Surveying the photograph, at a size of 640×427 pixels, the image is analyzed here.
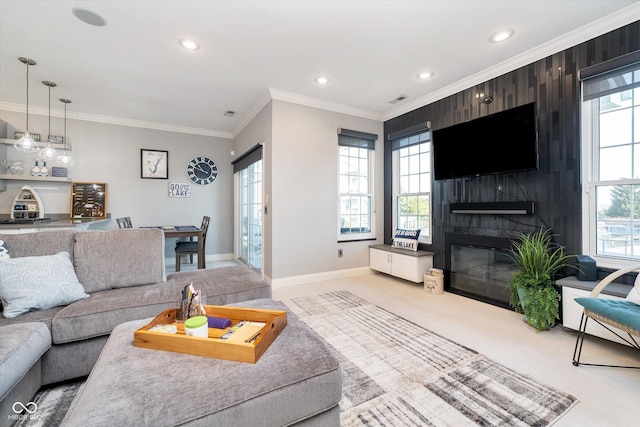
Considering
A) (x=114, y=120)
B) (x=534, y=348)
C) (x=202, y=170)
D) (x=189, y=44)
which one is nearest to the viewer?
(x=534, y=348)

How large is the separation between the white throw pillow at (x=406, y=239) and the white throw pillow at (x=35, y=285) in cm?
364

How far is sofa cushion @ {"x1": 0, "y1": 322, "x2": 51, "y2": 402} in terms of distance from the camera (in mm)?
1172

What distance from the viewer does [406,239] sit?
13.4 ft

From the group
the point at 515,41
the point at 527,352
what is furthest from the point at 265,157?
the point at 527,352

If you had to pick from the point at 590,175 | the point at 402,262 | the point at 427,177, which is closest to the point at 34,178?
the point at 402,262

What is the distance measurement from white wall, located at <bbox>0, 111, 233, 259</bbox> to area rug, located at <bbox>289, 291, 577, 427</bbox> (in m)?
4.22

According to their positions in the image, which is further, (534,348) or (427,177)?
(427,177)

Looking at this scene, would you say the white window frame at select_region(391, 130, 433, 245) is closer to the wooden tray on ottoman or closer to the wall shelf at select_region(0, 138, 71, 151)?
the wooden tray on ottoman

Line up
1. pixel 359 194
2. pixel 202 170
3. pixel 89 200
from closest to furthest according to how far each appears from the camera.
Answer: pixel 359 194
pixel 89 200
pixel 202 170

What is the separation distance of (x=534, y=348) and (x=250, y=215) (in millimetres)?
4456

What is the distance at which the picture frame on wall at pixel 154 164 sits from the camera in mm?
5215

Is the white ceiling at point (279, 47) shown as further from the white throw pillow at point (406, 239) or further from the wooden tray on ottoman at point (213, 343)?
the wooden tray on ottoman at point (213, 343)

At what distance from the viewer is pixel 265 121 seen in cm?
405

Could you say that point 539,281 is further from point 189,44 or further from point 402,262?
point 189,44
